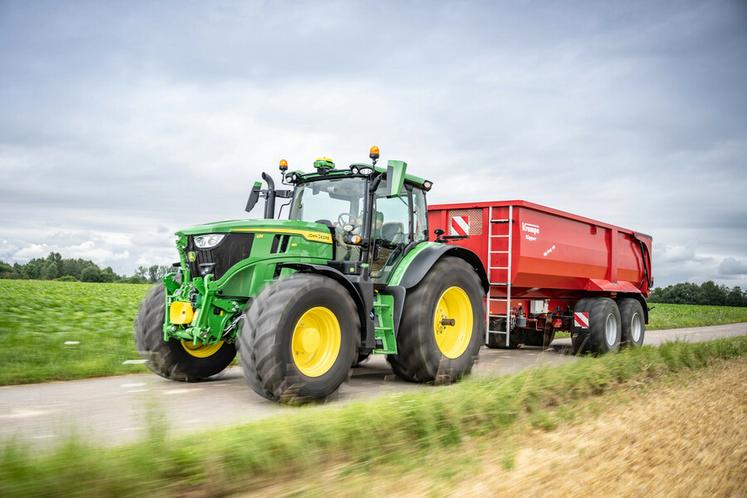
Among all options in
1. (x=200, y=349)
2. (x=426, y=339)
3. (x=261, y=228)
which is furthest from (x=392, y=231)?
(x=200, y=349)

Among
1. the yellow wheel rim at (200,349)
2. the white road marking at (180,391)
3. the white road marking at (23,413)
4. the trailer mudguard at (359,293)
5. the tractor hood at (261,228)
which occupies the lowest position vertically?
the white road marking at (180,391)

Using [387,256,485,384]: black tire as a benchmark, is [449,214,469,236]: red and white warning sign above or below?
above

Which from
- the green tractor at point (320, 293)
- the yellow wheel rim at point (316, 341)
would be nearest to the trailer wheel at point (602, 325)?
the green tractor at point (320, 293)

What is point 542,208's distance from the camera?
9984 millimetres

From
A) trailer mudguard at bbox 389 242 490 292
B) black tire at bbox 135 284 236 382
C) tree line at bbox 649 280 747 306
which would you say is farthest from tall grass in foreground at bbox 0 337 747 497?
tree line at bbox 649 280 747 306

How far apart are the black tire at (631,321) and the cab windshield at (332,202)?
702 cm

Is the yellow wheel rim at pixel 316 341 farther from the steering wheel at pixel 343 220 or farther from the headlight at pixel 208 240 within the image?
the steering wheel at pixel 343 220

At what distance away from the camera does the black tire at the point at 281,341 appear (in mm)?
5082

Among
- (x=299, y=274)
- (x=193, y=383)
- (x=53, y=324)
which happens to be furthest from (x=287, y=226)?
(x=53, y=324)

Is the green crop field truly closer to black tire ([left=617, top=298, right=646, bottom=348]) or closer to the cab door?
the cab door

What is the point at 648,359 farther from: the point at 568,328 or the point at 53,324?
the point at 53,324

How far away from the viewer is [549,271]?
10117mm

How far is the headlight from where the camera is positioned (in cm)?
605

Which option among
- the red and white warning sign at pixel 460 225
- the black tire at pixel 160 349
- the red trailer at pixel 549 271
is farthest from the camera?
the red trailer at pixel 549 271
